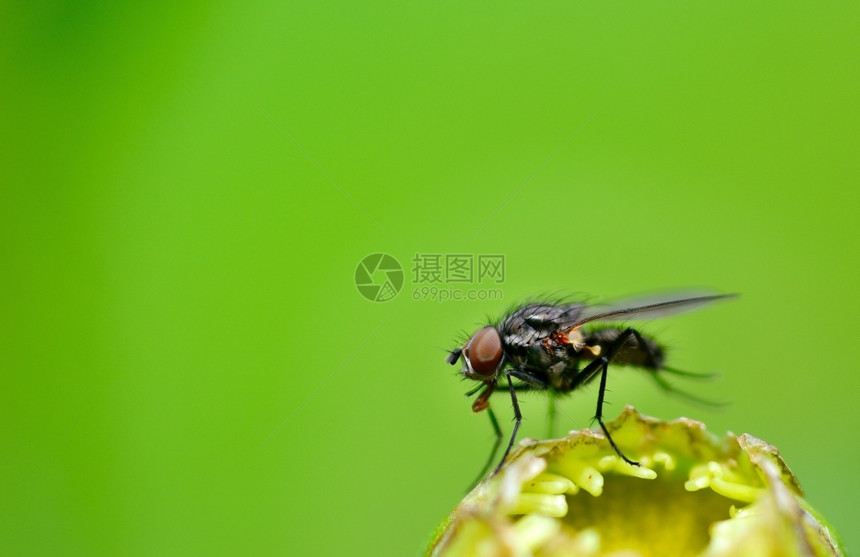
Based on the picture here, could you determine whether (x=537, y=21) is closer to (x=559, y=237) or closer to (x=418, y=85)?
(x=418, y=85)

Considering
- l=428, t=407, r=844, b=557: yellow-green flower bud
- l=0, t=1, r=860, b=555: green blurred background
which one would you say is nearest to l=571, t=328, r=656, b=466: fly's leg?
l=0, t=1, r=860, b=555: green blurred background

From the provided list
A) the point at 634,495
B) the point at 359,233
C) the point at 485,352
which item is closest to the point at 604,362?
the point at 485,352

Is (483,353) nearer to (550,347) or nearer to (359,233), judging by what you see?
(550,347)

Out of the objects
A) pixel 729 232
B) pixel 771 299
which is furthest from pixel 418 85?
pixel 771 299

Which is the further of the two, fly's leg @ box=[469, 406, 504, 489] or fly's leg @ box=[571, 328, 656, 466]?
fly's leg @ box=[469, 406, 504, 489]

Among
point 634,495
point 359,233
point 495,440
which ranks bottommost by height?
point 634,495

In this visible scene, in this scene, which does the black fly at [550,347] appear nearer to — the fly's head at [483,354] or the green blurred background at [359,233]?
the fly's head at [483,354]

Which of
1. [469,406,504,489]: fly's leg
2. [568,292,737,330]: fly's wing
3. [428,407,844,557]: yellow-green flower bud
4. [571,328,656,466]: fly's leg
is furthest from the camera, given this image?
[469,406,504,489]: fly's leg

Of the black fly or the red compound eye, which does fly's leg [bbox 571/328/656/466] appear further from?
the red compound eye
